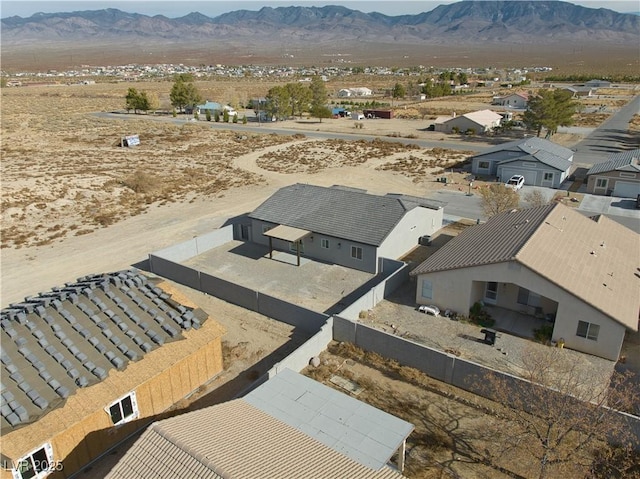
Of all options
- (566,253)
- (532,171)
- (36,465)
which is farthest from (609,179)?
(36,465)

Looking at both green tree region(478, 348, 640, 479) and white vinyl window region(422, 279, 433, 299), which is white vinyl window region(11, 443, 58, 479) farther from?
white vinyl window region(422, 279, 433, 299)

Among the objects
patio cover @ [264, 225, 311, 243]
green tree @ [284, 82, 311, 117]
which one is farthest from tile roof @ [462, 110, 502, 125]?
patio cover @ [264, 225, 311, 243]

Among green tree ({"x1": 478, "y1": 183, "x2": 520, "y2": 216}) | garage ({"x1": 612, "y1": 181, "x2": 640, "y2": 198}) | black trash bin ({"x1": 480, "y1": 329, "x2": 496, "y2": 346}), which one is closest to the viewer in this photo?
black trash bin ({"x1": 480, "y1": 329, "x2": 496, "y2": 346})

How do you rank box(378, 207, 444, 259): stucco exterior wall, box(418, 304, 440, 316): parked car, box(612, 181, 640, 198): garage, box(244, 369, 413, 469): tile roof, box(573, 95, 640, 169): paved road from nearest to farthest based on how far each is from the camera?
box(244, 369, 413, 469): tile roof
box(418, 304, 440, 316): parked car
box(378, 207, 444, 259): stucco exterior wall
box(612, 181, 640, 198): garage
box(573, 95, 640, 169): paved road

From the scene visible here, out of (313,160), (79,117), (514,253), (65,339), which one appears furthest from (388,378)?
(79,117)

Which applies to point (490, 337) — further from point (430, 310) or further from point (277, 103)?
point (277, 103)

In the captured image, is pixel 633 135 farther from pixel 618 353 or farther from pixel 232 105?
pixel 232 105

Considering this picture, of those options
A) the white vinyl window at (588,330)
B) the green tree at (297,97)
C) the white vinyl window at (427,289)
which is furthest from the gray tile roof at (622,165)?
the green tree at (297,97)
